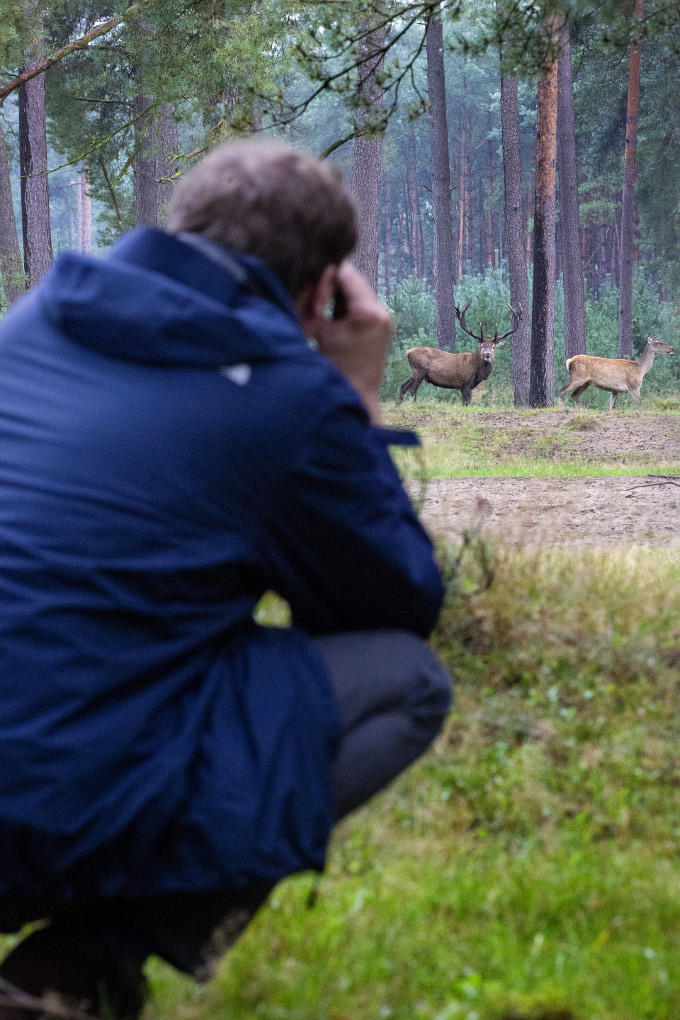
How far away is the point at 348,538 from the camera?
5.27ft

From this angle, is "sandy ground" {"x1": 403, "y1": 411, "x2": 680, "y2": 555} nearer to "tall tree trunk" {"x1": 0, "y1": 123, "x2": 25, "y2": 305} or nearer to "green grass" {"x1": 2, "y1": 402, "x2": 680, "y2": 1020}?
"green grass" {"x1": 2, "y1": 402, "x2": 680, "y2": 1020}

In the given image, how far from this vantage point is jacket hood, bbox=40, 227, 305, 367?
4.92 feet

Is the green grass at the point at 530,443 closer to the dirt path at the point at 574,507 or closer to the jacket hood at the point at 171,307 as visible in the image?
the dirt path at the point at 574,507

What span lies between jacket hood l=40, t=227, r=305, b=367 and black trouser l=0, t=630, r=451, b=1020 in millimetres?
570

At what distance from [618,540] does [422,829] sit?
12.7 ft

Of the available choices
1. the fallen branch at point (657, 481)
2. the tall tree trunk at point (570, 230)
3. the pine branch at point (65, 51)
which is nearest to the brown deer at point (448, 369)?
the tall tree trunk at point (570, 230)

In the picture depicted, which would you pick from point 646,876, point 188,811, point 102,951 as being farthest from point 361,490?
point 646,876

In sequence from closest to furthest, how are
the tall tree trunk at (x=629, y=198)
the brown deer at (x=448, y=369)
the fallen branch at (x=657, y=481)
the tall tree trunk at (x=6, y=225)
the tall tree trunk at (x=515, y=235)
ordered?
the fallen branch at (x=657, y=481) → the tall tree trunk at (x=6, y=225) → the brown deer at (x=448, y=369) → the tall tree trunk at (x=515, y=235) → the tall tree trunk at (x=629, y=198)

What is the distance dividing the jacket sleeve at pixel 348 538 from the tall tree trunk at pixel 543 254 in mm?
16562

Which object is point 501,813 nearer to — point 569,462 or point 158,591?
point 158,591

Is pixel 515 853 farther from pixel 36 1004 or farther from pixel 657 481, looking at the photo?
pixel 657 481

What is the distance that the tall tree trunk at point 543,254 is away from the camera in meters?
17.4

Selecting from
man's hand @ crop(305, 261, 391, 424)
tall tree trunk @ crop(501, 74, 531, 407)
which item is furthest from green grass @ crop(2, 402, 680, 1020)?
tall tree trunk @ crop(501, 74, 531, 407)

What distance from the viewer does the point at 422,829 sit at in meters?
2.71
